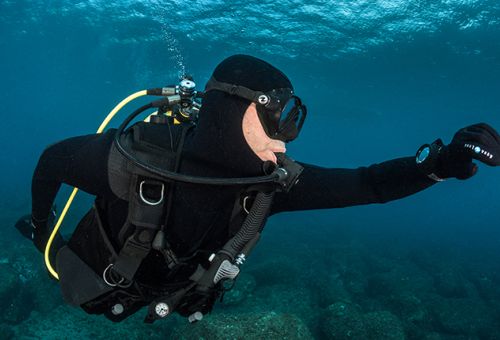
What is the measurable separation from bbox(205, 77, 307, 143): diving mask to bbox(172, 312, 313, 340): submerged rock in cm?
497

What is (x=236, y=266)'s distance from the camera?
2.40 meters

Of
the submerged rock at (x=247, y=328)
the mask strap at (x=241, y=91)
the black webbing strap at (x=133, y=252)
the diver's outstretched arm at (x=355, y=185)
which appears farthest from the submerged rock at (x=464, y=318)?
the mask strap at (x=241, y=91)

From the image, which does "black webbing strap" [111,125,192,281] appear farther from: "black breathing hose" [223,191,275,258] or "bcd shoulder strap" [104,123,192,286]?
"black breathing hose" [223,191,275,258]

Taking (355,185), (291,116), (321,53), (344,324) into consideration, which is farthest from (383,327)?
(321,53)

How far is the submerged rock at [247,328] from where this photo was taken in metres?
6.26

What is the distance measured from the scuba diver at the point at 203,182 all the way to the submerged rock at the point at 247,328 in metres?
3.74

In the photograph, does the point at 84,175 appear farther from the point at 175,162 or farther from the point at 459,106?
the point at 459,106

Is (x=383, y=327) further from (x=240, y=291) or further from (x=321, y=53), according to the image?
(x=321, y=53)

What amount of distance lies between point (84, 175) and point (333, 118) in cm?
5131

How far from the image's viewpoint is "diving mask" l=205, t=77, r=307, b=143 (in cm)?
227

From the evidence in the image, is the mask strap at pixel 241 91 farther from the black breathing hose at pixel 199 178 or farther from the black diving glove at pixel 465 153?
the black diving glove at pixel 465 153

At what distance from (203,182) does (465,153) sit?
156 centimetres

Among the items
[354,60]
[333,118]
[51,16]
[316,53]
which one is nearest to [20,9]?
[51,16]

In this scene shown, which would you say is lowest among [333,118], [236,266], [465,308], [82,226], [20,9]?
[465,308]
